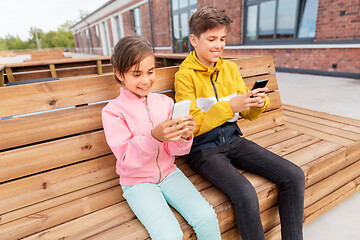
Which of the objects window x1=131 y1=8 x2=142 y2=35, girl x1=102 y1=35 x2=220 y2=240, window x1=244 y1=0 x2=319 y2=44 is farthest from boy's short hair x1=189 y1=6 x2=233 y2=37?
window x1=131 y1=8 x2=142 y2=35

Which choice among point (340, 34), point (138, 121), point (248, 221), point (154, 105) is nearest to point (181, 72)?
point (154, 105)

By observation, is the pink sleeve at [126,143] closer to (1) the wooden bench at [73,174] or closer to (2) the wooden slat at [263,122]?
(1) the wooden bench at [73,174]

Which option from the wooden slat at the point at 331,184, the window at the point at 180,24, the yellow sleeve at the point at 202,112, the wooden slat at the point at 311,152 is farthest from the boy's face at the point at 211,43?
the window at the point at 180,24

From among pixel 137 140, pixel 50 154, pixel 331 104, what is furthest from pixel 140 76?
pixel 331 104

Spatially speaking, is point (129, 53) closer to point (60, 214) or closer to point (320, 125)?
point (60, 214)

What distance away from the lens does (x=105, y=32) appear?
2252 cm

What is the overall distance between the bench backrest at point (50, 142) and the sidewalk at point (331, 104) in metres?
1.64

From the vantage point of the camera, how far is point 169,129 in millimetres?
1078

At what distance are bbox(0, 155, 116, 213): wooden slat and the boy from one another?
0.62 m

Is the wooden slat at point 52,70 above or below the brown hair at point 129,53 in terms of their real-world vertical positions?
below

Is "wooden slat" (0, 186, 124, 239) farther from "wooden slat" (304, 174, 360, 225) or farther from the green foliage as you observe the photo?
the green foliage

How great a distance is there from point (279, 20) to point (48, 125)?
828 cm

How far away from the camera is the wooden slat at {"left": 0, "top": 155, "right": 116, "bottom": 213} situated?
53.2 inches

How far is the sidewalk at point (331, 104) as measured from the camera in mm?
1740
